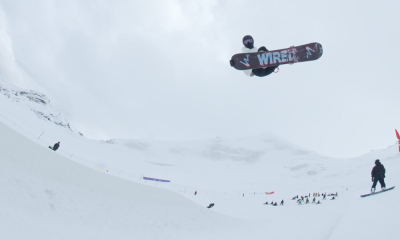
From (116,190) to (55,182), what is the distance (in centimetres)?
227

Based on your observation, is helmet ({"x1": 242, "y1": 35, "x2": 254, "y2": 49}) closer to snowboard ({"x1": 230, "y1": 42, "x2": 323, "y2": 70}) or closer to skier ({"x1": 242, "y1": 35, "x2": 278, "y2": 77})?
skier ({"x1": 242, "y1": 35, "x2": 278, "y2": 77})

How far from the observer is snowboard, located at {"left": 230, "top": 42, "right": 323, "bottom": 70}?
6.98 meters

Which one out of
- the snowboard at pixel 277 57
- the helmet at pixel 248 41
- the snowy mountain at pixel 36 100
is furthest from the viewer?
the snowy mountain at pixel 36 100

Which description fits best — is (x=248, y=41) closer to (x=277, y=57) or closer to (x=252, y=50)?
(x=252, y=50)

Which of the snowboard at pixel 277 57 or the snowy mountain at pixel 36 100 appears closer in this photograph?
the snowboard at pixel 277 57

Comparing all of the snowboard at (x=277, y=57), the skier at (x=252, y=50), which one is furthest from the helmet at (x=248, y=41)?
the snowboard at (x=277, y=57)

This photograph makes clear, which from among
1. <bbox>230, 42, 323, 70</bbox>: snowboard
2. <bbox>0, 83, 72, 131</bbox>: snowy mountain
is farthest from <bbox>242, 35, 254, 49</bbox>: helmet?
<bbox>0, 83, 72, 131</bbox>: snowy mountain

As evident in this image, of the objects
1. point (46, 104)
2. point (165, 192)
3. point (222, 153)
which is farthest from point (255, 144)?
point (165, 192)

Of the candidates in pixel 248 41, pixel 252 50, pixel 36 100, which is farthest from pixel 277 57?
pixel 36 100

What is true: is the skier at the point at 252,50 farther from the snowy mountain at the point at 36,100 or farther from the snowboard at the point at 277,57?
the snowy mountain at the point at 36,100

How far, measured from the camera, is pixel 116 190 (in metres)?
10.7

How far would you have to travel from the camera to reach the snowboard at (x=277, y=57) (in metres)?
6.98

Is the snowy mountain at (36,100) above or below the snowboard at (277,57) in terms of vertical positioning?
above

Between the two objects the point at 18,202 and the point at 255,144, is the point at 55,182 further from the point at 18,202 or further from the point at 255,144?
the point at 255,144
